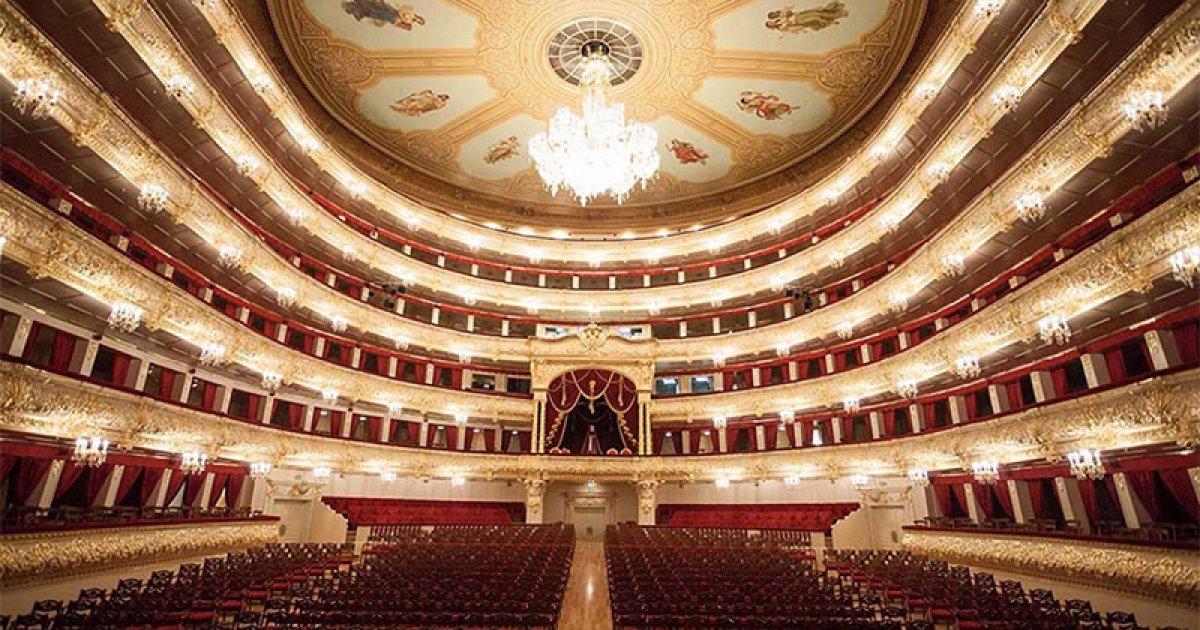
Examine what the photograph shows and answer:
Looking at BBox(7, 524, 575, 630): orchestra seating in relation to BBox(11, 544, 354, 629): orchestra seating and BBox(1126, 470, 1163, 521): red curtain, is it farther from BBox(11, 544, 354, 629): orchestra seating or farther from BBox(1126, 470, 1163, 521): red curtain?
BBox(1126, 470, 1163, 521): red curtain

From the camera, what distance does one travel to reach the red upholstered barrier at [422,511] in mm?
21094

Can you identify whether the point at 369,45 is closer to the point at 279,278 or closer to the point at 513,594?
the point at 279,278

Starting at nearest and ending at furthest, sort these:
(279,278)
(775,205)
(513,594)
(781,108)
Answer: (513,594)
(279,278)
(781,108)
(775,205)

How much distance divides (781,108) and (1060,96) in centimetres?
1163

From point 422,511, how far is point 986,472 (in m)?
20.6

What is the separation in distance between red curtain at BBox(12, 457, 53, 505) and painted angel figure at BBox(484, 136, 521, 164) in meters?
20.0

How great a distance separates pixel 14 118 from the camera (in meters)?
10.5

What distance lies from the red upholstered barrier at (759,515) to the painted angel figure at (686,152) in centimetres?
1690

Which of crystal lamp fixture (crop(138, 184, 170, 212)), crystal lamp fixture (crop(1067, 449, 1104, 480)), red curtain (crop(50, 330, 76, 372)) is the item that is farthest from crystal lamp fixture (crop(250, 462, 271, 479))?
crystal lamp fixture (crop(1067, 449, 1104, 480))

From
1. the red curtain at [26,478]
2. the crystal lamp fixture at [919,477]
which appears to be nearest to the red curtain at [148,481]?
the red curtain at [26,478]

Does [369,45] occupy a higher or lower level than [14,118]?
higher

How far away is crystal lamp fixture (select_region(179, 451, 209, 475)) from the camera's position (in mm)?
14367

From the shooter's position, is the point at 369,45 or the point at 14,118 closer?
the point at 14,118

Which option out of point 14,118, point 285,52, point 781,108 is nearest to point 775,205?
point 781,108
